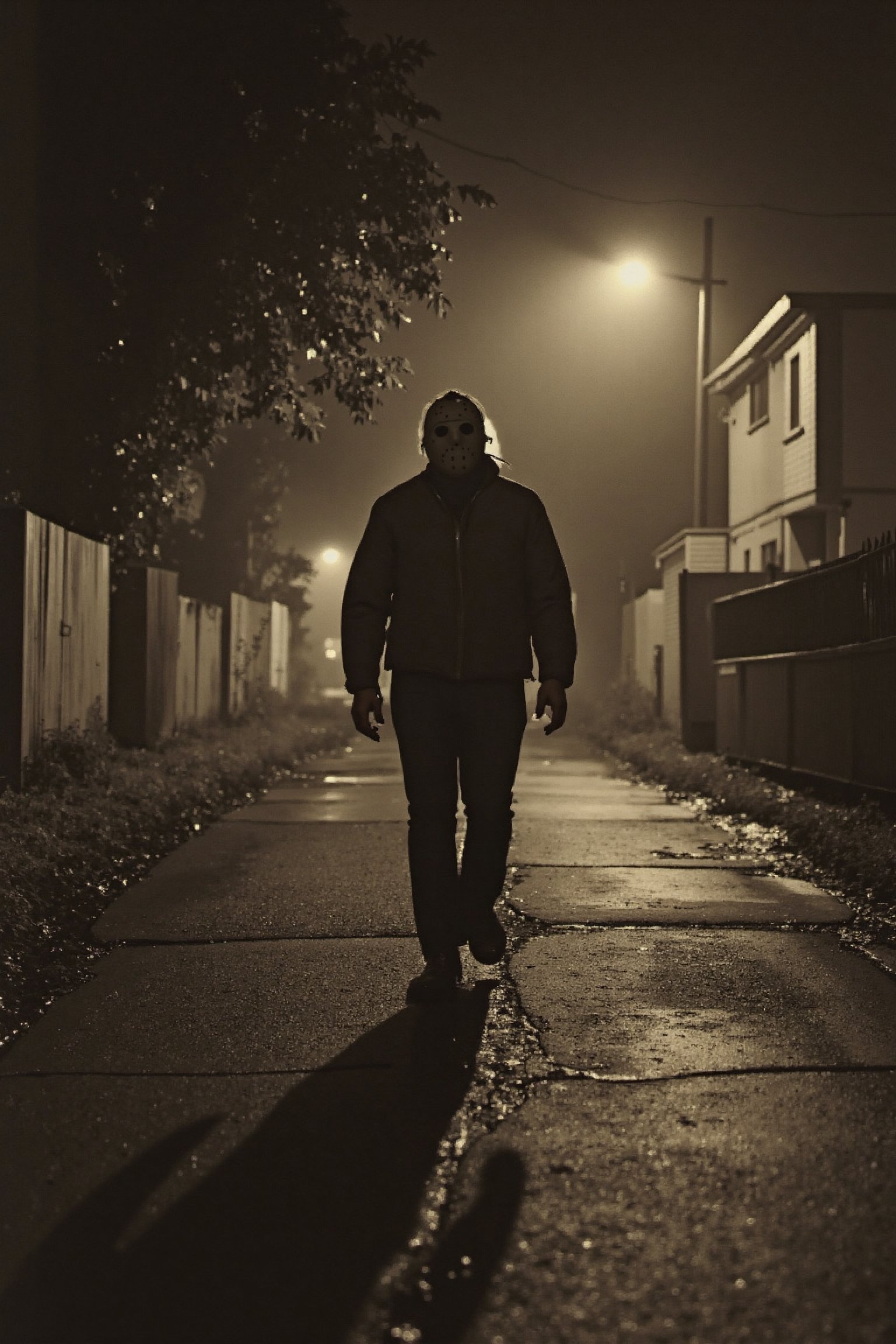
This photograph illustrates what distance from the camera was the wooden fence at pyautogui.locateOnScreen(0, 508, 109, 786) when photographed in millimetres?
10141

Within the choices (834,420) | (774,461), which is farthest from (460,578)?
(774,461)

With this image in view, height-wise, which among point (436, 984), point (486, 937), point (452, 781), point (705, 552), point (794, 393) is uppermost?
point (794, 393)

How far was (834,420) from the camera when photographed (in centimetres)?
2194

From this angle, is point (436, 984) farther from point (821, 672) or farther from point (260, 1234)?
point (821, 672)

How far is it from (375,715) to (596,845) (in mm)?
4115

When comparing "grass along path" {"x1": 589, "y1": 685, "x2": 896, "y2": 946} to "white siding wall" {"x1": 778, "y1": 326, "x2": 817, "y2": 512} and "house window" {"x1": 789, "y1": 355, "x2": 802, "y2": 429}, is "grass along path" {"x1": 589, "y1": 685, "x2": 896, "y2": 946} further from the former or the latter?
"house window" {"x1": 789, "y1": 355, "x2": 802, "y2": 429}

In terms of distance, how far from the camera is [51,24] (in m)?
13.5

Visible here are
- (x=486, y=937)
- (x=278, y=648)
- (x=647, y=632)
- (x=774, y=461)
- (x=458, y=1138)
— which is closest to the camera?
(x=458, y=1138)

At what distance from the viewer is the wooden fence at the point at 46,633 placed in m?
10.1

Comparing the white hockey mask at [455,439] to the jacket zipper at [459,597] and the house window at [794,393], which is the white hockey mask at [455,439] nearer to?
the jacket zipper at [459,597]

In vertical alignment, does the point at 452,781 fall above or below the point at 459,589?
below

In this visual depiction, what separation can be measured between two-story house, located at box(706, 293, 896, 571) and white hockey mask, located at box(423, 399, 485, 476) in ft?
57.5

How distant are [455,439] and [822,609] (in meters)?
6.39

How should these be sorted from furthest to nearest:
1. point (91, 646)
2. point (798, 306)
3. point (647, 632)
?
point (647, 632)
point (798, 306)
point (91, 646)
